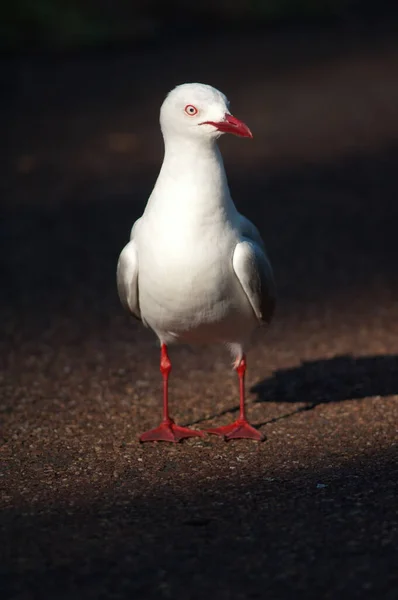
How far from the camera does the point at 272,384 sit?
588 cm

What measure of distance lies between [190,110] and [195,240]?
1.74 ft

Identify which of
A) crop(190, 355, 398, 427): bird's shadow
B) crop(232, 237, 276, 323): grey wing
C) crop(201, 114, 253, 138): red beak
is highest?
crop(201, 114, 253, 138): red beak

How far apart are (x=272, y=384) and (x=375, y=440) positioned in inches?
44.5

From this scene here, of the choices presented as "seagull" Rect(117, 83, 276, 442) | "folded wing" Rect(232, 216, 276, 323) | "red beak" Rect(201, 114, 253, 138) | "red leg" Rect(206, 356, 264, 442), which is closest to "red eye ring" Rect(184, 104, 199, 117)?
"seagull" Rect(117, 83, 276, 442)

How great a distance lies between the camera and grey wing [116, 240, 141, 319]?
4898mm

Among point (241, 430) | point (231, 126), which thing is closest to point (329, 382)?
point (241, 430)

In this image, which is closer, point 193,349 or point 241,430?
point 241,430

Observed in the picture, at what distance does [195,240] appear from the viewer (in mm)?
4613

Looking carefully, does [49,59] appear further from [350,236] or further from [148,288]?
[148,288]

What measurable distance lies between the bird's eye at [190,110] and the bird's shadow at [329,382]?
1.45 meters

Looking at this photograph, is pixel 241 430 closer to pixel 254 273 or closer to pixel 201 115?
pixel 254 273

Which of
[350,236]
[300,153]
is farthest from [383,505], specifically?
[300,153]

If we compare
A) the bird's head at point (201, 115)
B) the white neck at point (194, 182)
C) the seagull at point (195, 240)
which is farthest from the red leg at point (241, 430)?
the bird's head at point (201, 115)

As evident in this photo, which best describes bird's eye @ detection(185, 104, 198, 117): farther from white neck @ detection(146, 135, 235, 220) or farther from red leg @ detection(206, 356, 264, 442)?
red leg @ detection(206, 356, 264, 442)
